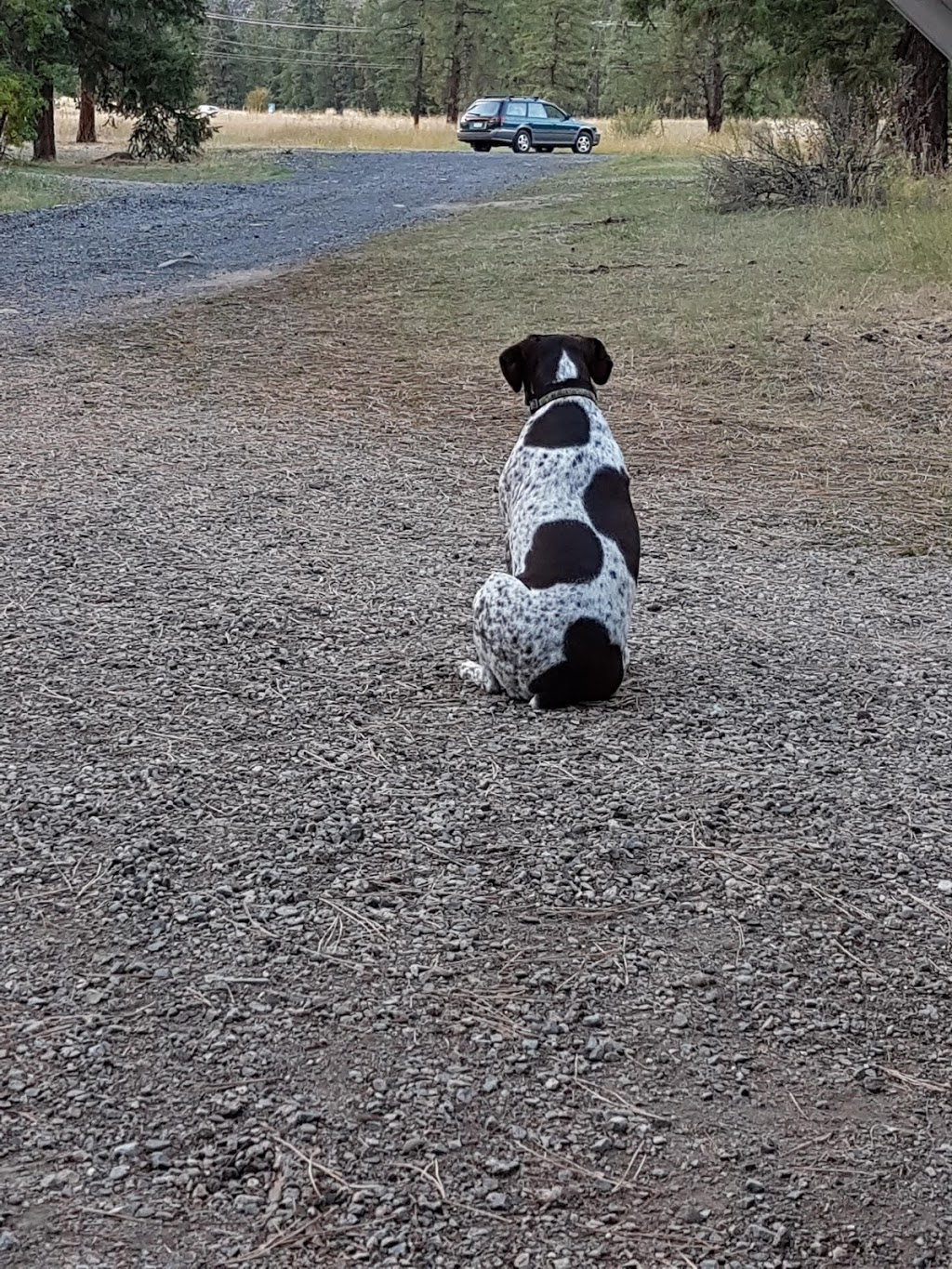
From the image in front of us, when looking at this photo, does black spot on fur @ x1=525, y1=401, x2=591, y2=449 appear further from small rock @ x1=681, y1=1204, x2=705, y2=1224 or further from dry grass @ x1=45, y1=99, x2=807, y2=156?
dry grass @ x1=45, y1=99, x2=807, y2=156

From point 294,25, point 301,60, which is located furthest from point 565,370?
point 294,25

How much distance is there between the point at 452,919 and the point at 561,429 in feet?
7.68

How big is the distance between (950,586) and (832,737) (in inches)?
76.5

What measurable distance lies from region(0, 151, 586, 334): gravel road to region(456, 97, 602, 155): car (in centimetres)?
1711

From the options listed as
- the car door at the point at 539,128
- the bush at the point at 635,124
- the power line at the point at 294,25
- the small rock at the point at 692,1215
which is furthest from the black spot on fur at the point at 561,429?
the power line at the point at 294,25

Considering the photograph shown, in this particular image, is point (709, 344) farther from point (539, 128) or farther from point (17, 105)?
point (539, 128)

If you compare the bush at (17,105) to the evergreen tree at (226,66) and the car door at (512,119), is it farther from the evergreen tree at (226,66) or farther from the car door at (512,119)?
the evergreen tree at (226,66)

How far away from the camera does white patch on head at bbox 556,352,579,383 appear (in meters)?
5.46

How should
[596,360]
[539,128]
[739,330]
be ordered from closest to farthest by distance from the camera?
[596,360] < [739,330] < [539,128]

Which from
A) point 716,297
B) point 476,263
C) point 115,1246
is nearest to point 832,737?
point 115,1246

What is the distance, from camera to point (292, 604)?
18.5 feet

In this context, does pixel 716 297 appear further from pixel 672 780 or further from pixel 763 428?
pixel 672 780

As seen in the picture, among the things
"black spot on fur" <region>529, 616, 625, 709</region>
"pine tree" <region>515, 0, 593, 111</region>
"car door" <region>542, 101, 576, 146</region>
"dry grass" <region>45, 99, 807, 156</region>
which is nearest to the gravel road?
"black spot on fur" <region>529, 616, 625, 709</region>

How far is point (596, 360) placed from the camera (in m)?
5.66
